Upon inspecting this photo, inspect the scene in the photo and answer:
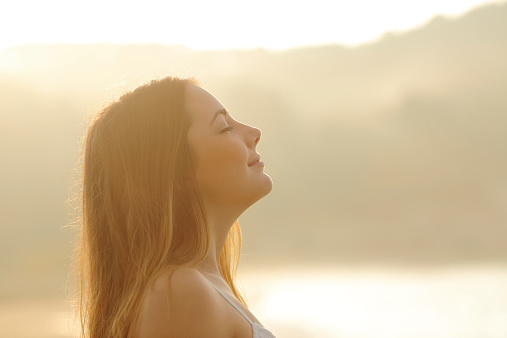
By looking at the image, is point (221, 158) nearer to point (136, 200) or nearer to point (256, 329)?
point (136, 200)

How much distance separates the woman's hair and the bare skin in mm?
37

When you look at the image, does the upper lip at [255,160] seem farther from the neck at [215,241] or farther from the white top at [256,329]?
the white top at [256,329]

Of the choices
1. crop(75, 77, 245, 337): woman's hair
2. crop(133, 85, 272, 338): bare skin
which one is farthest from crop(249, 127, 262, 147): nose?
crop(75, 77, 245, 337): woman's hair

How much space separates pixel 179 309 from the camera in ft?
4.33

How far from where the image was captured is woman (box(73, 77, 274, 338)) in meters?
1.47

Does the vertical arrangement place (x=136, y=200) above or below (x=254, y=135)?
below

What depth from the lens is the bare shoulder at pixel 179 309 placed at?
1.32 m

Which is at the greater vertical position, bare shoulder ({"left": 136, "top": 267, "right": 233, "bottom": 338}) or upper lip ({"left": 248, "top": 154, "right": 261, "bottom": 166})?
upper lip ({"left": 248, "top": 154, "right": 261, "bottom": 166})

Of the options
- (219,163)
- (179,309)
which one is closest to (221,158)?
(219,163)

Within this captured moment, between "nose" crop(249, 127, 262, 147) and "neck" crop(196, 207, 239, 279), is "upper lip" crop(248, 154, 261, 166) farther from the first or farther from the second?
"neck" crop(196, 207, 239, 279)

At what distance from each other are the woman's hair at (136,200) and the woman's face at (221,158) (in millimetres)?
24

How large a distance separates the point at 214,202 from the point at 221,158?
114 millimetres

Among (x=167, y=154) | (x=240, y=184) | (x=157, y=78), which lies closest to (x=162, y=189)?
(x=167, y=154)

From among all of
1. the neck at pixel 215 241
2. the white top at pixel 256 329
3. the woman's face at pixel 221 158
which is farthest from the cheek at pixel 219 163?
the white top at pixel 256 329
